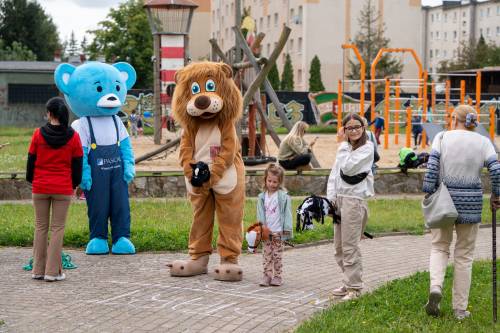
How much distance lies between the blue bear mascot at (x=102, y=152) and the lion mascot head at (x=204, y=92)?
1.65m

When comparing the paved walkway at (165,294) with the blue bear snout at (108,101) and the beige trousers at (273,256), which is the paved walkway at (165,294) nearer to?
the beige trousers at (273,256)

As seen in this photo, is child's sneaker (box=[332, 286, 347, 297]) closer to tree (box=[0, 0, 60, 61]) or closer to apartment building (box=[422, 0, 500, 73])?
tree (box=[0, 0, 60, 61])

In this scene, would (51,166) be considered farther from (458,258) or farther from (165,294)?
(458,258)

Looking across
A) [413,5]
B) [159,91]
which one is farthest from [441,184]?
[413,5]

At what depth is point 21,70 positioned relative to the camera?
40.5m

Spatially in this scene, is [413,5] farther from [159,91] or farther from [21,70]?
[159,91]

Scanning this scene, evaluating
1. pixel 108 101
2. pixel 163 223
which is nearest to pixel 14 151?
pixel 163 223

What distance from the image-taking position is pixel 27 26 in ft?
237

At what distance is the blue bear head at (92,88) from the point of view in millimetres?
10859

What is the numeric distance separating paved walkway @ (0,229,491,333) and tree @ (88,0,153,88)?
61405mm

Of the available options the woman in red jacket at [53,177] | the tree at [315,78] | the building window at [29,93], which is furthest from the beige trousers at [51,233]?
the tree at [315,78]

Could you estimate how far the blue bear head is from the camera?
1086 cm

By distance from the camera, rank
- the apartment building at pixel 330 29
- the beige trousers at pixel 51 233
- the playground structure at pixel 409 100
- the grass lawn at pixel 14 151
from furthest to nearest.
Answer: the apartment building at pixel 330 29 → the playground structure at pixel 409 100 → the grass lawn at pixel 14 151 → the beige trousers at pixel 51 233

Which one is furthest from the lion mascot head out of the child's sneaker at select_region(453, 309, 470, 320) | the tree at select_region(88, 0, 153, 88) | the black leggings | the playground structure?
the tree at select_region(88, 0, 153, 88)
